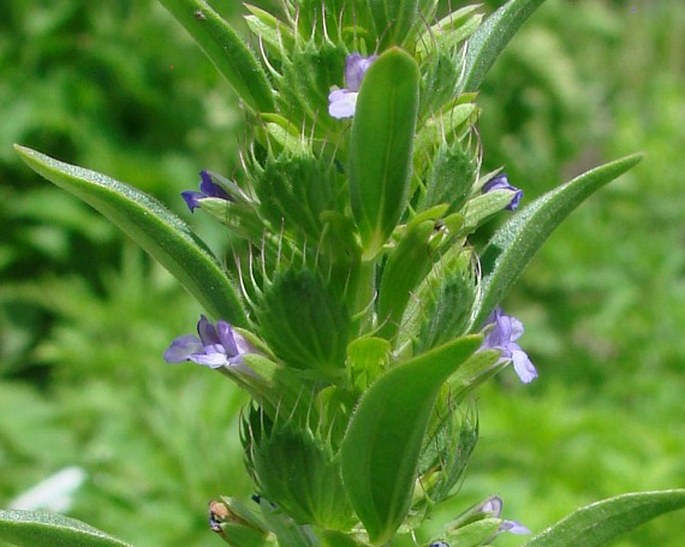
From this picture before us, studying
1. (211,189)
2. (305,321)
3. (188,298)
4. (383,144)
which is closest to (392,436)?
(305,321)

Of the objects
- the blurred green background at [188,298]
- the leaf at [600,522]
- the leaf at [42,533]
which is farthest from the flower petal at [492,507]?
the blurred green background at [188,298]

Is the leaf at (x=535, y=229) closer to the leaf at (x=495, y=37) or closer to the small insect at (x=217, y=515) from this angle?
the leaf at (x=495, y=37)

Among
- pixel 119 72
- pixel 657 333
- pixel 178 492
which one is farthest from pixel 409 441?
pixel 119 72

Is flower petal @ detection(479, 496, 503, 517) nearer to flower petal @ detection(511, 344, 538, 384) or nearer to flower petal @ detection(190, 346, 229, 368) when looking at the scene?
flower petal @ detection(511, 344, 538, 384)

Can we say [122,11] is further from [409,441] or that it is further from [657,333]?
[409,441]

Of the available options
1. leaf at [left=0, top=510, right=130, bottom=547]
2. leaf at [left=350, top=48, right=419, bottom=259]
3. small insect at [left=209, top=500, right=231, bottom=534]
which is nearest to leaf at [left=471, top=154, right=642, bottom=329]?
leaf at [left=350, top=48, right=419, bottom=259]
